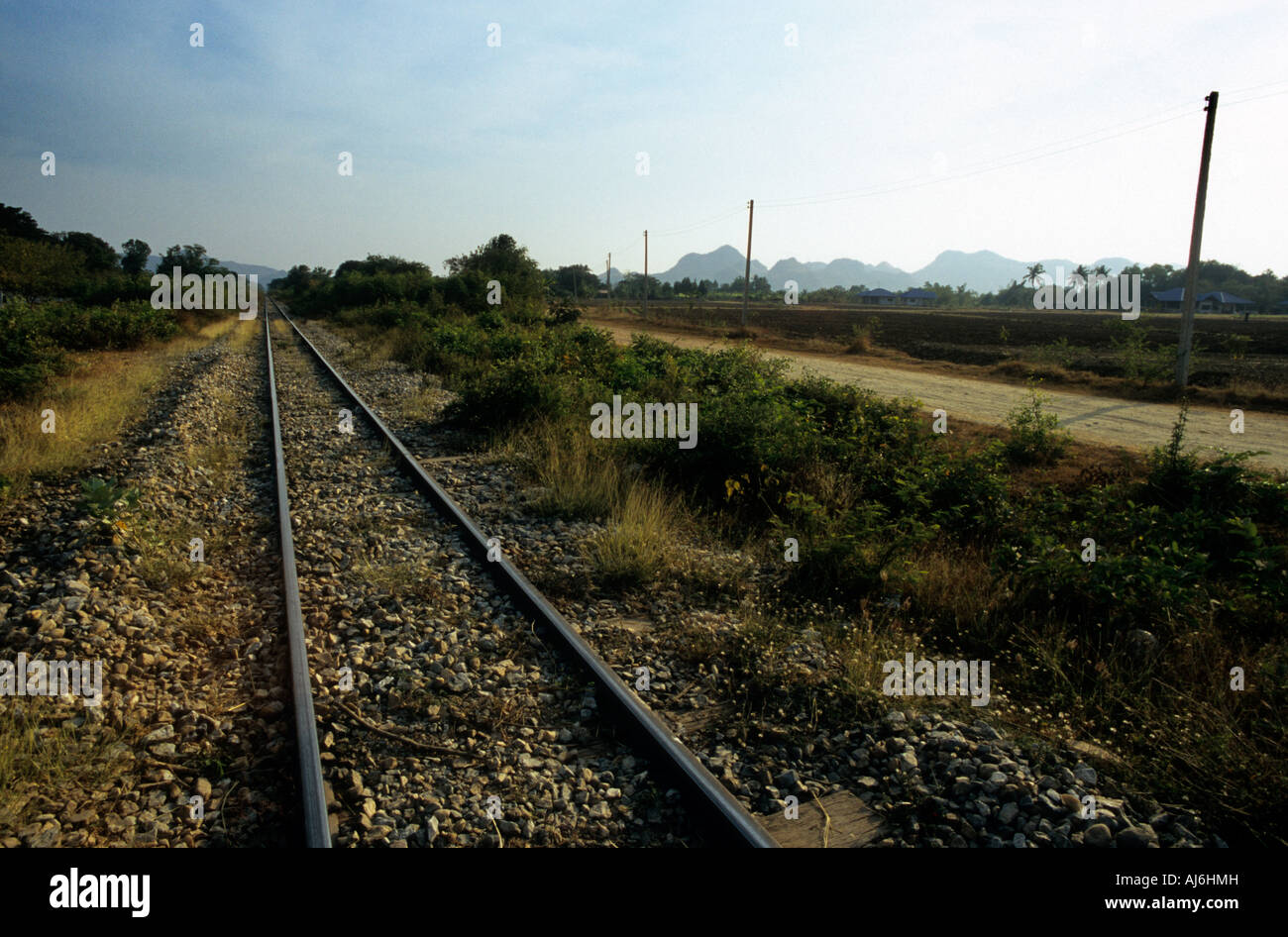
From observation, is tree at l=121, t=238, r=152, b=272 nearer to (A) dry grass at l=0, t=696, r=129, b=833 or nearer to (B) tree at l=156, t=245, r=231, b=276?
(B) tree at l=156, t=245, r=231, b=276

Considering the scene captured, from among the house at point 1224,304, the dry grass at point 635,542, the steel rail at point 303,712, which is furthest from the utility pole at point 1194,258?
the house at point 1224,304

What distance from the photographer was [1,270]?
3869 centimetres

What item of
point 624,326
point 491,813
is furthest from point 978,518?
point 624,326

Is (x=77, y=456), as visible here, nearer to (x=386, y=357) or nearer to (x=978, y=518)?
(x=978, y=518)

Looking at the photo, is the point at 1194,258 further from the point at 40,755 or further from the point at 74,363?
the point at 74,363

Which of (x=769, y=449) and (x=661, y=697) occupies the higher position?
(x=769, y=449)

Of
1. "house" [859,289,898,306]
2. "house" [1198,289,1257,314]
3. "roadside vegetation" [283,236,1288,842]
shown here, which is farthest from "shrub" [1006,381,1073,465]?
"house" [859,289,898,306]

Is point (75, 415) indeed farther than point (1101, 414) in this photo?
No

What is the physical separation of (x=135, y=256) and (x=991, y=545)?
96.0 m

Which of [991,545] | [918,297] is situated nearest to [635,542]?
[991,545]

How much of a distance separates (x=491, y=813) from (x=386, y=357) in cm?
Result: 1929

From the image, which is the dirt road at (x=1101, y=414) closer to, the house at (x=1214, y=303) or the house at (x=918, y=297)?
the house at (x=1214, y=303)

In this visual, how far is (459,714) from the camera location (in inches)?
145

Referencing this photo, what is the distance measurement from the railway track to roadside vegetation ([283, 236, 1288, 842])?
1255mm
